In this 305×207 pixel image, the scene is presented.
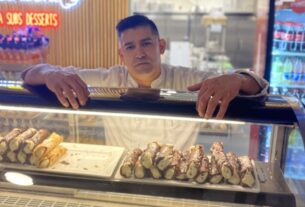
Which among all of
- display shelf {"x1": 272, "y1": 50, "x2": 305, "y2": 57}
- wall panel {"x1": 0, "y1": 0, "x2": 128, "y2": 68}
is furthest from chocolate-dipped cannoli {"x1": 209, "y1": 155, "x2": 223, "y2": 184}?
wall panel {"x1": 0, "y1": 0, "x2": 128, "y2": 68}

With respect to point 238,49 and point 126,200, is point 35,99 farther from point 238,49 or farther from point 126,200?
point 238,49

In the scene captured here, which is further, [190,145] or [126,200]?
[190,145]

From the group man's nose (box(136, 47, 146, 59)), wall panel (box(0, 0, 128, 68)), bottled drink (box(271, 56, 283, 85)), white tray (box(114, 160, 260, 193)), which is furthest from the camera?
wall panel (box(0, 0, 128, 68))

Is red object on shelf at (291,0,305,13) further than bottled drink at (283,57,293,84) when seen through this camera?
No

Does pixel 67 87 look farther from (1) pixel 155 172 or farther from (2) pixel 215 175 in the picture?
(2) pixel 215 175

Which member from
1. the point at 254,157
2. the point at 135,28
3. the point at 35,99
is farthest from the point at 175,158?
the point at 135,28

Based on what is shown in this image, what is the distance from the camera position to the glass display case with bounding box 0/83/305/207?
3.92ft

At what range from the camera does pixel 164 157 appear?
1.37 meters

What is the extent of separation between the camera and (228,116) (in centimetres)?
117

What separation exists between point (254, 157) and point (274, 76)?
2.52m

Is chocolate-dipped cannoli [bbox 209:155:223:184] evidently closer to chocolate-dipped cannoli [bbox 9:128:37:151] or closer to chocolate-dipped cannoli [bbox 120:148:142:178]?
chocolate-dipped cannoli [bbox 120:148:142:178]

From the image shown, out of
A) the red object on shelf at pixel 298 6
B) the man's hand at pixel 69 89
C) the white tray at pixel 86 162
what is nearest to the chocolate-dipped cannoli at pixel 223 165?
the white tray at pixel 86 162

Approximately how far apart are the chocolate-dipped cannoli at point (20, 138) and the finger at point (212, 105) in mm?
771

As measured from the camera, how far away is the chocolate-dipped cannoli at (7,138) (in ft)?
4.74
